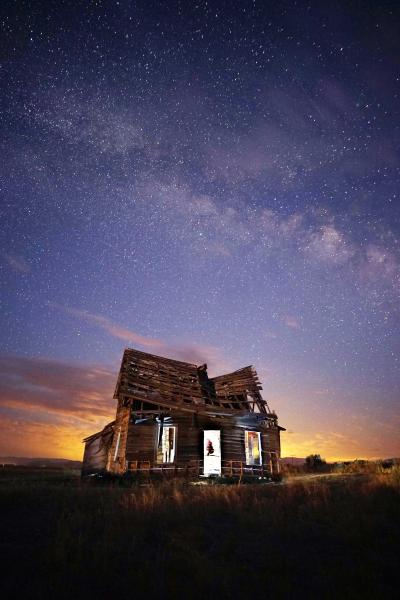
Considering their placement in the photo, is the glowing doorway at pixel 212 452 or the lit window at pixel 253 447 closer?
the glowing doorway at pixel 212 452

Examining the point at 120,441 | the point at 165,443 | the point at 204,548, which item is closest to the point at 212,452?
the point at 165,443

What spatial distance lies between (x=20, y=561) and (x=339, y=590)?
4829 millimetres

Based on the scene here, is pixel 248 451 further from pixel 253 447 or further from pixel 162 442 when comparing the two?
pixel 162 442

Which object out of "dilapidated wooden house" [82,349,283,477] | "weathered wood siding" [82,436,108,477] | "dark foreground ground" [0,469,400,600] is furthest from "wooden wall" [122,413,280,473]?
"dark foreground ground" [0,469,400,600]

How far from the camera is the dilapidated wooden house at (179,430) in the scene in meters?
20.5

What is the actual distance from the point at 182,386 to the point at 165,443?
12.8 feet

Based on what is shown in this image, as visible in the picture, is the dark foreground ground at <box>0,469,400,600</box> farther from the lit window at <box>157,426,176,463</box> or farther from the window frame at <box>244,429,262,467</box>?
the window frame at <box>244,429,262,467</box>

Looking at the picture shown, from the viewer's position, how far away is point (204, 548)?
262 inches

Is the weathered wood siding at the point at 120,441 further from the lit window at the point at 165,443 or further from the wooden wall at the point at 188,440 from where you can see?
the lit window at the point at 165,443

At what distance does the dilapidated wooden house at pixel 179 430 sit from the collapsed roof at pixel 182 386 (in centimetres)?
6

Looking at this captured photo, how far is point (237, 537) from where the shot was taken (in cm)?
718

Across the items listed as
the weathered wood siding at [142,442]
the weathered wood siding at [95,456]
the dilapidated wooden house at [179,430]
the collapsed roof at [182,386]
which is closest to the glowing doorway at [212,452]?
the dilapidated wooden house at [179,430]

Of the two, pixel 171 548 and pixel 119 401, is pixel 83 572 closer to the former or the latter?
pixel 171 548

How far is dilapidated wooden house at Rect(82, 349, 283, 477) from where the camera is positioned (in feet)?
67.4
